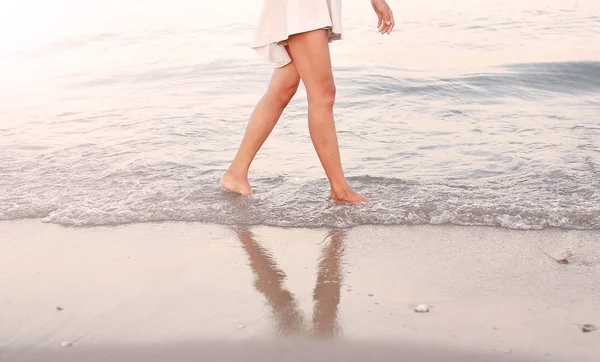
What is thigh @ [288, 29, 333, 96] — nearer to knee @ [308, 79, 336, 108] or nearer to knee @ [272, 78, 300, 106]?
knee @ [308, 79, 336, 108]

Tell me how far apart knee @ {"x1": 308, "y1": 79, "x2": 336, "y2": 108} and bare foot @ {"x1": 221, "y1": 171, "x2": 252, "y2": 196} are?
1.98 ft

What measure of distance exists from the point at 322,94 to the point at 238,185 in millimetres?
702

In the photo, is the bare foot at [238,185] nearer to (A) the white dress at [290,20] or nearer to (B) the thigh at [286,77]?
(B) the thigh at [286,77]

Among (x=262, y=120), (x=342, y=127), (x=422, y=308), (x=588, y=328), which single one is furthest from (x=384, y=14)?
(x=588, y=328)

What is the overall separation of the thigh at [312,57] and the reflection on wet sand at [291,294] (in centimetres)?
78

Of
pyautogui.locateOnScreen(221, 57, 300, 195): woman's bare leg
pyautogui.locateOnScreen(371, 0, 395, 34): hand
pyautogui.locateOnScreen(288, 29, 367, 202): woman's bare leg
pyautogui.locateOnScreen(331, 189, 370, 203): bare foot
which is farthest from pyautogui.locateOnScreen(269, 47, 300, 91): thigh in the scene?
pyautogui.locateOnScreen(331, 189, 370, 203): bare foot

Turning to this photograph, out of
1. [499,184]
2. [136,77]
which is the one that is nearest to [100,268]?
[499,184]

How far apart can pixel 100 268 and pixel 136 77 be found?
5.40 meters

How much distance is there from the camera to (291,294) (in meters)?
3.00

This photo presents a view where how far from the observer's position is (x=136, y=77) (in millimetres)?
8477

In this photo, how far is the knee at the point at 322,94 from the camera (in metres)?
4.09

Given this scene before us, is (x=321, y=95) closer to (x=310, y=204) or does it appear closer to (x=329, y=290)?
(x=310, y=204)

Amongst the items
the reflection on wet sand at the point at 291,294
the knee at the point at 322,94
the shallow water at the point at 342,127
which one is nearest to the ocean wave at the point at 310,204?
the shallow water at the point at 342,127

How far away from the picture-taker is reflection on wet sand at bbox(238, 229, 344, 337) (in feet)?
8.87
